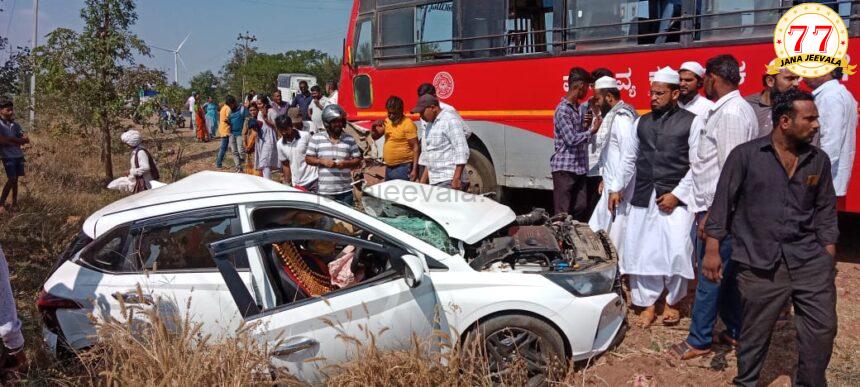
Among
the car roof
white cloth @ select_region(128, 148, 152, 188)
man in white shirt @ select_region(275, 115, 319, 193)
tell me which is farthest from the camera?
man in white shirt @ select_region(275, 115, 319, 193)

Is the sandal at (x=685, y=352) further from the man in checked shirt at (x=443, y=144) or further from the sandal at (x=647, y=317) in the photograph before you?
the man in checked shirt at (x=443, y=144)

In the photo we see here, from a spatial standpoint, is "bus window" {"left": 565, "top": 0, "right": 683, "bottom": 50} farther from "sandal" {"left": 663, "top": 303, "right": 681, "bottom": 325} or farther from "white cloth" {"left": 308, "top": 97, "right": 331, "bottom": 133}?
"white cloth" {"left": 308, "top": 97, "right": 331, "bottom": 133}

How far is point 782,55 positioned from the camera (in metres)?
5.38

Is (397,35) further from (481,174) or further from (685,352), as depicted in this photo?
(685,352)

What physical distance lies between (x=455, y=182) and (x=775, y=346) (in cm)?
285

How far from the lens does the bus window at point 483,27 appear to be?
23.5 feet

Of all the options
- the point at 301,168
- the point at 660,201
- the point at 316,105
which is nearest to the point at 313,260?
the point at 660,201

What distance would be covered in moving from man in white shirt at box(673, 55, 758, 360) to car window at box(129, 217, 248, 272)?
2801 millimetres

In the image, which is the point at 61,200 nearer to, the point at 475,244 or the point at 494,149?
the point at 494,149

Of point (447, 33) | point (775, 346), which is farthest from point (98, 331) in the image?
point (447, 33)

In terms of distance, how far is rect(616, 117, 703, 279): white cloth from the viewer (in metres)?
4.11

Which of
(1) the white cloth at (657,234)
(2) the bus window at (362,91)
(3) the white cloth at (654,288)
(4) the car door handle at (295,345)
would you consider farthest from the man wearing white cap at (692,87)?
(2) the bus window at (362,91)

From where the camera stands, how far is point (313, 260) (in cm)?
383

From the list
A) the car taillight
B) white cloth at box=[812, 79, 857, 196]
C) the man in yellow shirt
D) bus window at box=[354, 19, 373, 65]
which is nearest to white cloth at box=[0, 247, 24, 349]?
the car taillight
